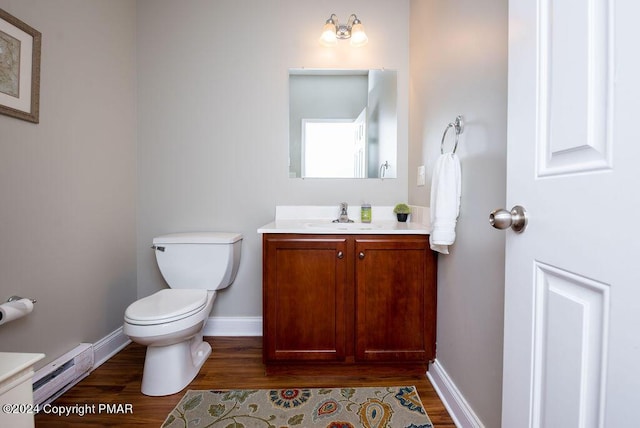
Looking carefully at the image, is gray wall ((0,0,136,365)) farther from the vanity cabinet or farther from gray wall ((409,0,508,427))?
gray wall ((409,0,508,427))

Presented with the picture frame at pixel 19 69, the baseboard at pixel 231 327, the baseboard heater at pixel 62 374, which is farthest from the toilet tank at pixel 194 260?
the picture frame at pixel 19 69

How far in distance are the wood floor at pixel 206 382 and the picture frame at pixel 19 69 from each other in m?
1.34

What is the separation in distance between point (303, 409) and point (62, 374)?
3.92 feet

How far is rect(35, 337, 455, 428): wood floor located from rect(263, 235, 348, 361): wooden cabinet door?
0.15 metres

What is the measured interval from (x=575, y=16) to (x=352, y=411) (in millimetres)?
1522

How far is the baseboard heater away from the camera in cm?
134

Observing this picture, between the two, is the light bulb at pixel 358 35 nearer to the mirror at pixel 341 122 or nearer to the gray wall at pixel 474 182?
the mirror at pixel 341 122

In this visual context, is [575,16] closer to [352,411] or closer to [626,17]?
[626,17]

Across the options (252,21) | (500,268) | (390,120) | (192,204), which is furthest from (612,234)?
(252,21)

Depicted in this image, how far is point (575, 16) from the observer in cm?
49

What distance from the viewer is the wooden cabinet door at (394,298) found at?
153 cm

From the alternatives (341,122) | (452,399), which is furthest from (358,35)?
(452,399)

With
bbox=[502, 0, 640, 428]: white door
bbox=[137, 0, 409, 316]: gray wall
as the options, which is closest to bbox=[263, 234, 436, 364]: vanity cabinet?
bbox=[137, 0, 409, 316]: gray wall

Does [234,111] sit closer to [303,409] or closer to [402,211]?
[402,211]
